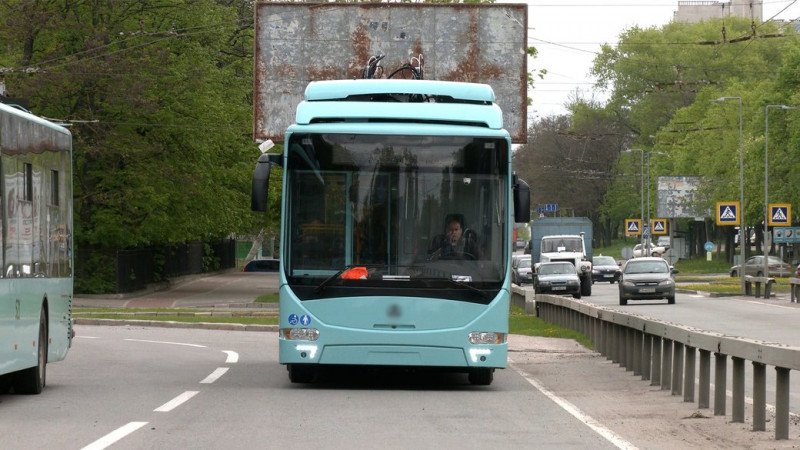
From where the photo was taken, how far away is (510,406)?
14773 mm

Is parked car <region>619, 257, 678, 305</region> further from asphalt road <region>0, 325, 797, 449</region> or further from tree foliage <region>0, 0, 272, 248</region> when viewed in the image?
asphalt road <region>0, 325, 797, 449</region>

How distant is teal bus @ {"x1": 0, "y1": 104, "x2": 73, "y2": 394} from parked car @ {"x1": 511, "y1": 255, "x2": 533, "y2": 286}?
181 feet

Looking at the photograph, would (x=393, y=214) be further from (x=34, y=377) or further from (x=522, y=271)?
(x=522, y=271)

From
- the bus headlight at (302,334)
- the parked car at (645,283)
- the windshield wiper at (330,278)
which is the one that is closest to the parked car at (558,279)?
the parked car at (645,283)

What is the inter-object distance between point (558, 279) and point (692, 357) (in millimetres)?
39593

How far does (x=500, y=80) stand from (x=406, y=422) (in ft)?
70.5

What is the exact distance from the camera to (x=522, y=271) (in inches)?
2869

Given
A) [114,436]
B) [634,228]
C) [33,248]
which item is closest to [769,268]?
[634,228]

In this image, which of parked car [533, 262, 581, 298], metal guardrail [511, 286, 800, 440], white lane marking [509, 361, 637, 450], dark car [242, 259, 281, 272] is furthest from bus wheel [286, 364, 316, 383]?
dark car [242, 259, 281, 272]

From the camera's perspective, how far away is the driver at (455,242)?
16.3 m

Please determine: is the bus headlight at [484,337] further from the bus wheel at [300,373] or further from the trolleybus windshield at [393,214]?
the bus wheel at [300,373]

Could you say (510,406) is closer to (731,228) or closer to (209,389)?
(209,389)

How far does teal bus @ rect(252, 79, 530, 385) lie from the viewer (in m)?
16.2

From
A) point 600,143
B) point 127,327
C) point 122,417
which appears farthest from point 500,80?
point 600,143
